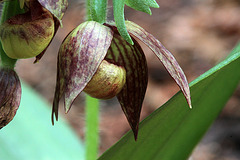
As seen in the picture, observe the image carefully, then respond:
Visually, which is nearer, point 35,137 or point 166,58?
point 166,58

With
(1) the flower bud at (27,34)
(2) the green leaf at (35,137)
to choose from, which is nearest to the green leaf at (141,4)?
(1) the flower bud at (27,34)

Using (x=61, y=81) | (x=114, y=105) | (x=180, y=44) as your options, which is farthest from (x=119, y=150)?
(x=180, y=44)

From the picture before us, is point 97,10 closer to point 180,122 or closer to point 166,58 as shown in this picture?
point 166,58

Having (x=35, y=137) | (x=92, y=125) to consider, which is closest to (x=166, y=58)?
(x=92, y=125)

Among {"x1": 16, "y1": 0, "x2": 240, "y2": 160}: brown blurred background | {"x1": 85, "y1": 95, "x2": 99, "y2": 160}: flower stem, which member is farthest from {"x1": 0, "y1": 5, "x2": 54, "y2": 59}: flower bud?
{"x1": 16, "y1": 0, "x2": 240, "y2": 160}: brown blurred background

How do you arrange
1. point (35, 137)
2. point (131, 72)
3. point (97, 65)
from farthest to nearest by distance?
point (35, 137)
point (131, 72)
point (97, 65)

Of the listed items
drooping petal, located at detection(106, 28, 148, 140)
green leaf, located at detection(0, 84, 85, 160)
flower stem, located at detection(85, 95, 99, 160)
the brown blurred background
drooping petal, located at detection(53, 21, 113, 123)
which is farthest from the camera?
the brown blurred background

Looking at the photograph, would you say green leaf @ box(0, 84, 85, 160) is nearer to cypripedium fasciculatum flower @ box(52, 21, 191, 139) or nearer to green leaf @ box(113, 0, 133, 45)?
cypripedium fasciculatum flower @ box(52, 21, 191, 139)
